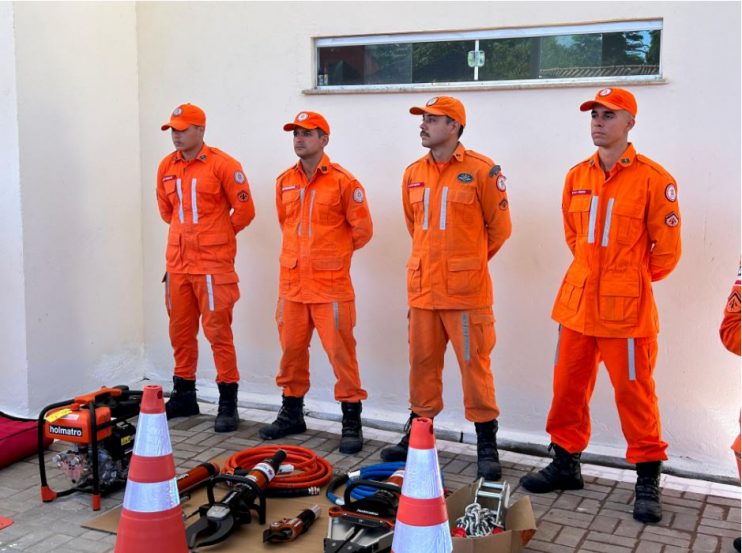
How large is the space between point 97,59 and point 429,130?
2828 millimetres

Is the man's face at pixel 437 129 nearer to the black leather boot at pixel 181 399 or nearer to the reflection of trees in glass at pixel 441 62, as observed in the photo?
the reflection of trees in glass at pixel 441 62

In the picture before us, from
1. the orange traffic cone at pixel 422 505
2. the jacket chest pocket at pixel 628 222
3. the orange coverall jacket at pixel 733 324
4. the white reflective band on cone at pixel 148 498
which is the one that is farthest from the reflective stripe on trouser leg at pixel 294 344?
the orange coverall jacket at pixel 733 324

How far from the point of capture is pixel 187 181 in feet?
18.0

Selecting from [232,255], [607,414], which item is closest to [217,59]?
[232,255]

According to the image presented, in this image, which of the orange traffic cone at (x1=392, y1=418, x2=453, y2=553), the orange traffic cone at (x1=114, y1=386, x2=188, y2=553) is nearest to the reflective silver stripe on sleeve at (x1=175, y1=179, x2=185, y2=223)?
the orange traffic cone at (x1=114, y1=386, x2=188, y2=553)

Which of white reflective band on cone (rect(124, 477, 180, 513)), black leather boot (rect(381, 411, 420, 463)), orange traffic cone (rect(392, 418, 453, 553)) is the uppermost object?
orange traffic cone (rect(392, 418, 453, 553))

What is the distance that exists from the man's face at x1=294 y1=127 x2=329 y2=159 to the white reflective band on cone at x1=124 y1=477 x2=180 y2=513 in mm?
2420

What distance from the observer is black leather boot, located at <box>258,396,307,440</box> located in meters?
5.39

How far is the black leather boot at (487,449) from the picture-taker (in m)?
4.73

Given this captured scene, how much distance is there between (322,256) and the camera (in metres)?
5.14

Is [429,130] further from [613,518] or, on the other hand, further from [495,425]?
[613,518]

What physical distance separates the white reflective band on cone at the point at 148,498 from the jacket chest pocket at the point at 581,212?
2442mm

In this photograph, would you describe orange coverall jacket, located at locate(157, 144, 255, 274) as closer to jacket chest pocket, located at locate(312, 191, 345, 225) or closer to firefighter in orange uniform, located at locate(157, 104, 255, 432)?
firefighter in orange uniform, located at locate(157, 104, 255, 432)

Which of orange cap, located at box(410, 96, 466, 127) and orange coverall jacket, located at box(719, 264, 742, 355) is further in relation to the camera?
orange cap, located at box(410, 96, 466, 127)
